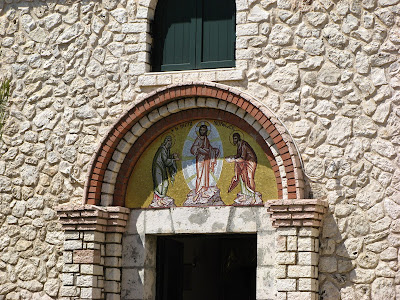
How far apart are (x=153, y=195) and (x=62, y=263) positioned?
1673 millimetres

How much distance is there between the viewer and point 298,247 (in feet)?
34.8

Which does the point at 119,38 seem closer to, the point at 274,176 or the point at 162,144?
the point at 162,144

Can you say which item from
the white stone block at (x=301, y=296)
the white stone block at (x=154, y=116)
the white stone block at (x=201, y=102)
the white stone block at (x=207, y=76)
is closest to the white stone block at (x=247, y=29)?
the white stone block at (x=207, y=76)

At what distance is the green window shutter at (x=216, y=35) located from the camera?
1166cm

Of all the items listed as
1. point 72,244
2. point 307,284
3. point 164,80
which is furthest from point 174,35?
point 307,284

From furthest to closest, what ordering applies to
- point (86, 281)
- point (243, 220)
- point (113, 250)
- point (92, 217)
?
point (113, 250), point (92, 217), point (86, 281), point (243, 220)

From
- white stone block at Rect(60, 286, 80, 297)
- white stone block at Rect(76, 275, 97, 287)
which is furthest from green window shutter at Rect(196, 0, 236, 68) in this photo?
white stone block at Rect(60, 286, 80, 297)

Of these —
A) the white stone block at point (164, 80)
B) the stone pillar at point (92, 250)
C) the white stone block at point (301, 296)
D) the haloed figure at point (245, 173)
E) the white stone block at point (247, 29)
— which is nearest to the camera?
the white stone block at point (301, 296)

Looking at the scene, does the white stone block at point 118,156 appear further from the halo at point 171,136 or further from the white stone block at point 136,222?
the white stone block at point 136,222

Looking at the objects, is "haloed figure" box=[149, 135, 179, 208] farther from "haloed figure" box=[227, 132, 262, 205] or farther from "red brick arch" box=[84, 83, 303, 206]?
"haloed figure" box=[227, 132, 262, 205]

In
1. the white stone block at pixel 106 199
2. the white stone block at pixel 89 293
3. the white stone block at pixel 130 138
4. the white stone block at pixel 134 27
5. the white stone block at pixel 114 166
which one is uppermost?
the white stone block at pixel 134 27

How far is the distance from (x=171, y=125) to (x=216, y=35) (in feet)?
4.85

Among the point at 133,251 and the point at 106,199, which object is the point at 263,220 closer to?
the point at 133,251

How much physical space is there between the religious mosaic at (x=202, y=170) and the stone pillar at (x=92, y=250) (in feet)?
1.66
